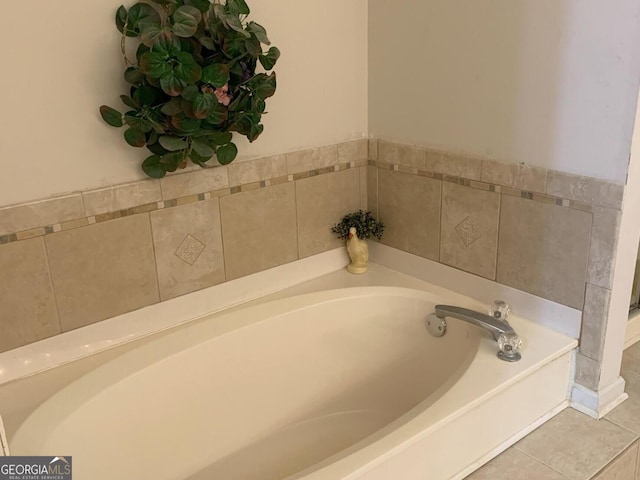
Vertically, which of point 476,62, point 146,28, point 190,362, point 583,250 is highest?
point 146,28

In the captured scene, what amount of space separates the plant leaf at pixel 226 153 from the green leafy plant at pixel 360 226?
0.59m

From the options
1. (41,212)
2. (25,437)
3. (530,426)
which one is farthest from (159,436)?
(530,426)

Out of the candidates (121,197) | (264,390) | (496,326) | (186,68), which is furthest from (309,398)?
(186,68)

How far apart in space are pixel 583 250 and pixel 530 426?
51 centimetres

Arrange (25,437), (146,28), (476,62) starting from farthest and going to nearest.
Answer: (476,62) < (146,28) < (25,437)

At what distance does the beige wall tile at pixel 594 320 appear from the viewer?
1654 mm

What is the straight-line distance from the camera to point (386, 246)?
90.1 inches

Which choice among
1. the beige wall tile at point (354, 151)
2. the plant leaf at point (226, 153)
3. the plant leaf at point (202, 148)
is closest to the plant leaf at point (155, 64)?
the plant leaf at point (202, 148)

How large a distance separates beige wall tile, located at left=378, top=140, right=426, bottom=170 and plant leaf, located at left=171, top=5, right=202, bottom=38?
2.86 feet

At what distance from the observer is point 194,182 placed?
1822 millimetres

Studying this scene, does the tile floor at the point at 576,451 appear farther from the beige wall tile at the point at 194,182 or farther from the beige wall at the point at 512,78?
the beige wall tile at the point at 194,182

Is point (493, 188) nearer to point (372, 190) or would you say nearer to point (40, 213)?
point (372, 190)

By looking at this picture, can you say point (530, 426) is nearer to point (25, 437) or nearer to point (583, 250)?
point (583, 250)

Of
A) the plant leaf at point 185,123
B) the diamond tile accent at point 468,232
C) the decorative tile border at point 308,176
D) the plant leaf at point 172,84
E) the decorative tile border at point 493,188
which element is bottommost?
the diamond tile accent at point 468,232
